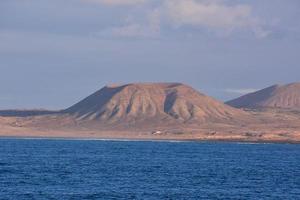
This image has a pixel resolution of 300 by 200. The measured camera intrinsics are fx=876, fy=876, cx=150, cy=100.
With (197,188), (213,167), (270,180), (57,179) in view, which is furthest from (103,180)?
(213,167)

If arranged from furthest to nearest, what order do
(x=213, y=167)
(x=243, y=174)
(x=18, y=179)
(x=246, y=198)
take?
(x=213, y=167)
(x=243, y=174)
(x=18, y=179)
(x=246, y=198)

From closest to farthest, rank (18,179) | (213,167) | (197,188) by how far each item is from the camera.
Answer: (197,188), (18,179), (213,167)

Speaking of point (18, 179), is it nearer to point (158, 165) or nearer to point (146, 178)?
point (146, 178)

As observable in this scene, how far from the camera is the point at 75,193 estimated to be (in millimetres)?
70188

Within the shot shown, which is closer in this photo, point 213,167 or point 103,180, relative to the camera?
point 103,180

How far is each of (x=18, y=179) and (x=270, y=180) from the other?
24856 millimetres

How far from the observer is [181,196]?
69375 mm

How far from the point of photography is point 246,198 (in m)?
68.9

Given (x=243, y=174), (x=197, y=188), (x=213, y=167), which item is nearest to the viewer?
(x=197, y=188)

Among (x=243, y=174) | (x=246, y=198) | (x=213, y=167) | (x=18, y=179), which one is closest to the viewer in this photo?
(x=246, y=198)

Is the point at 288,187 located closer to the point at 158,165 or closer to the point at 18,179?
the point at 18,179

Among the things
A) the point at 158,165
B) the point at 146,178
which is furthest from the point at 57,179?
the point at 158,165

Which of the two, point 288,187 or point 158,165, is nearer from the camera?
point 288,187

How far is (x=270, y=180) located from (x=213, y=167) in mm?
22622
